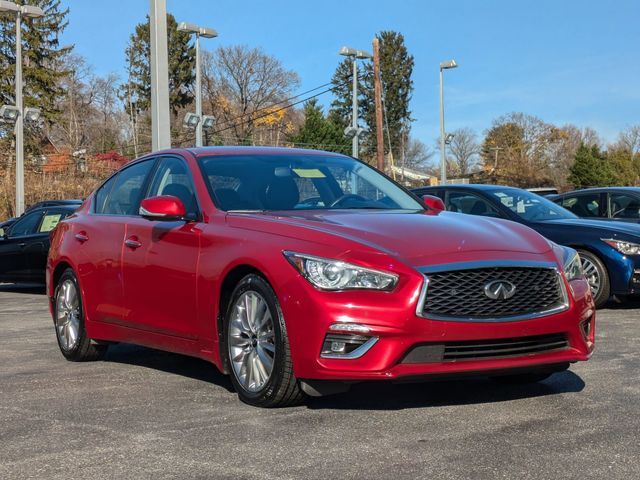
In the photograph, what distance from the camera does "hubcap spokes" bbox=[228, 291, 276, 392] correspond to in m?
5.09

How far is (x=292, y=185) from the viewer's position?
6.15m

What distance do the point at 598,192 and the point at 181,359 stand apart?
322 inches

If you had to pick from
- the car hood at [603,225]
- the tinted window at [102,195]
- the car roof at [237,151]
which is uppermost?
the car roof at [237,151]

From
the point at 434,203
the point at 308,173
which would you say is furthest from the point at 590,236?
the point at 308,173

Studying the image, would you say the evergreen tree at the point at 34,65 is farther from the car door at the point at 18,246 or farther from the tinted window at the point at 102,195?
the tinted window at the point at 102,195

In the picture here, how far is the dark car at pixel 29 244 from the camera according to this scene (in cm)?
1441

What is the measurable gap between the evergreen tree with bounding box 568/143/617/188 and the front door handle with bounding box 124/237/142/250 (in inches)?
2302

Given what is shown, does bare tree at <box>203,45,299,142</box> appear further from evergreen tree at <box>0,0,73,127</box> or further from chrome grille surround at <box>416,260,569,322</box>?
chrome grille surround at <box>416,260,569,322</box>

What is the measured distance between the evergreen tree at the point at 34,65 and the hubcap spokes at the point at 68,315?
56736 mm

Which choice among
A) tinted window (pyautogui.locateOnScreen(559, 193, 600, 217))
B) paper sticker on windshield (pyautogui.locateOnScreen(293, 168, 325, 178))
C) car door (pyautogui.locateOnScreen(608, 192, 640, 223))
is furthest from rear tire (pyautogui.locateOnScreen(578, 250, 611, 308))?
paper sticker on windshield (pyautogui.locateOnScreen(293, 168, 325, 178))

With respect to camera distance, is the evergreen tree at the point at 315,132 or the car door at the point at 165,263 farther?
the evergreen tree at the point at 315,132

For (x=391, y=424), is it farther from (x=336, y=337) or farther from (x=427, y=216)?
(x=427, y=216)

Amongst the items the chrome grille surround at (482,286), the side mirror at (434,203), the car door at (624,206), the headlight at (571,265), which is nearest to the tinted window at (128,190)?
the side mirror at (434,203)

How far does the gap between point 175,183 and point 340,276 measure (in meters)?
2.05
